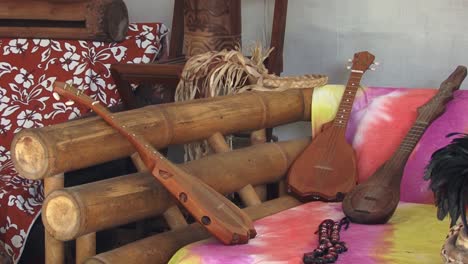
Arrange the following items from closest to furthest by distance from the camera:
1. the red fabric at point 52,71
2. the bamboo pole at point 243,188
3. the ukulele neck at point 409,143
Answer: the ukulele neck at point 409,143 → the bamboo pole at point 243,188 → the red fabric at point 52,71

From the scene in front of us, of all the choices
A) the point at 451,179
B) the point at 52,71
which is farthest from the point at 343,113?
the point at 52,71

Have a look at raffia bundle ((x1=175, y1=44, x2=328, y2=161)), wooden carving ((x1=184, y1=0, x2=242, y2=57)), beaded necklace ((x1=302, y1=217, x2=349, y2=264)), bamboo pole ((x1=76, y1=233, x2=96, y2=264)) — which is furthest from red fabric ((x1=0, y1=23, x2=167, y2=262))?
beaded necklace ((x1=302, y1=217, x2=349, y2=264))

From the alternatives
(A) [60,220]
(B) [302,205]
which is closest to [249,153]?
(B) [302,205]

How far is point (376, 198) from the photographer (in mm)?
2010

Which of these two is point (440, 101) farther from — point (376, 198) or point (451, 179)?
point (451, 179)

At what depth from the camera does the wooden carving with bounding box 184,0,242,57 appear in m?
2.61

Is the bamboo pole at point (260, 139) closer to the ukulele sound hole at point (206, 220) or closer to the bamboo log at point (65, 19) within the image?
the ukulele sound hole at point (206, 220)

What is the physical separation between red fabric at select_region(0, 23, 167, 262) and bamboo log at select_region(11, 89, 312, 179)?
71cm

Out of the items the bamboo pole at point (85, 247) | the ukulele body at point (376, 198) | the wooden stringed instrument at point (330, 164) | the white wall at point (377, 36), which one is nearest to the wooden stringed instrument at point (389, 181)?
the ukulele body at point (376, 198)

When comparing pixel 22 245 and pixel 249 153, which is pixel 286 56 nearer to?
pixel 249 153

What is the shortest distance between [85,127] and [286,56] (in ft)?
3.95

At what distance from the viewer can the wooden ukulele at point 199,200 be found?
1797mm

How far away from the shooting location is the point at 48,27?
2.97 metres

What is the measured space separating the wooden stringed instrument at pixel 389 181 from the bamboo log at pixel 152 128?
1.32 ft
